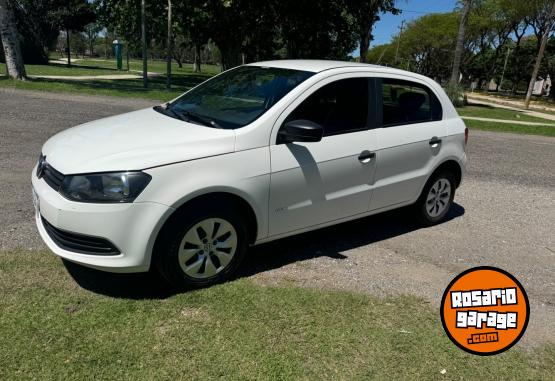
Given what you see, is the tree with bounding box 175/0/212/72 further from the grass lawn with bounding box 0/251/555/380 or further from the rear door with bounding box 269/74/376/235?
the grass lawn with bounding box 0/251/555/380

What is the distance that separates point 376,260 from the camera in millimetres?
4500

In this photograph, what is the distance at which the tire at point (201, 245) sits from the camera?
11.1 ft

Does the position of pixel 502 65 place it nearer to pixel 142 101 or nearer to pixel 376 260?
pixel 142 101

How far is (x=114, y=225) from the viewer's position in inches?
125

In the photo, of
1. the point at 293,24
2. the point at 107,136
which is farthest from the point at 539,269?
the point at 293,24

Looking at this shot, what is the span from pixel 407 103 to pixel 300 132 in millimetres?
1803

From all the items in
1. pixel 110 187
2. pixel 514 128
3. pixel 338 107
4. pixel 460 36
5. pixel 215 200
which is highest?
pixel 460 36

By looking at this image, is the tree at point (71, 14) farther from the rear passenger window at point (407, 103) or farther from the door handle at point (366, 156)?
the door handle at point (366, 156)

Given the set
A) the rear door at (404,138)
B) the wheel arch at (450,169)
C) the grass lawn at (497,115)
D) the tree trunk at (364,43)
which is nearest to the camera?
the rear door at (404,138)

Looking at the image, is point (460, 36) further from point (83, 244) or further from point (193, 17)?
point (83, 244)

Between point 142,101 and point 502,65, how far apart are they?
6349cm

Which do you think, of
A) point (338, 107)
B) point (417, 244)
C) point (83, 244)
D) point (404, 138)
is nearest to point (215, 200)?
point (83, 244)

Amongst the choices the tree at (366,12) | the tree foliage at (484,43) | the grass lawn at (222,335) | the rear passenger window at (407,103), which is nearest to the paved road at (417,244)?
the grass lawn at (222,335)

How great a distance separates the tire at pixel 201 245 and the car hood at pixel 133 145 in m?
0.42
